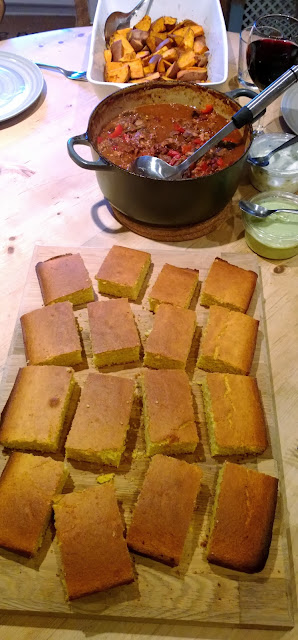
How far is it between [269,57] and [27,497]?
1973 mm

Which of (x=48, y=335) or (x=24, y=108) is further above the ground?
(x=24, y=108)

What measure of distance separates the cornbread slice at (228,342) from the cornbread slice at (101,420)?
27cm

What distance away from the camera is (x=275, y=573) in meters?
1.15

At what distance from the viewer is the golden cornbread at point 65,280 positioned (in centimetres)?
160

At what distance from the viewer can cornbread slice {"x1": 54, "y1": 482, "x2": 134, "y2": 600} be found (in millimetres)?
1096

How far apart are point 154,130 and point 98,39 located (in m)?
0.81

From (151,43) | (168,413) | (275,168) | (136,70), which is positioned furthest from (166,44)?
(168,413)

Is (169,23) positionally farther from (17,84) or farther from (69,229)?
(69,229)

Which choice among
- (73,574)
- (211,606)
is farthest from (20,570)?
(211,606)

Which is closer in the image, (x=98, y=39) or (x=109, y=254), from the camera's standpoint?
(x=109, y=254)

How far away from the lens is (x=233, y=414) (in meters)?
1.34

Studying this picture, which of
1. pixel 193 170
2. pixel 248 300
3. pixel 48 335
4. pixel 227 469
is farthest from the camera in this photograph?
pixel 193 170

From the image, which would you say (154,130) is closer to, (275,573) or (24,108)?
(24,108)

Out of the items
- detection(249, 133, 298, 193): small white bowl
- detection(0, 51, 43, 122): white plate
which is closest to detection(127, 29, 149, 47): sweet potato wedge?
detection(0, 51, 43, 122): white plate
